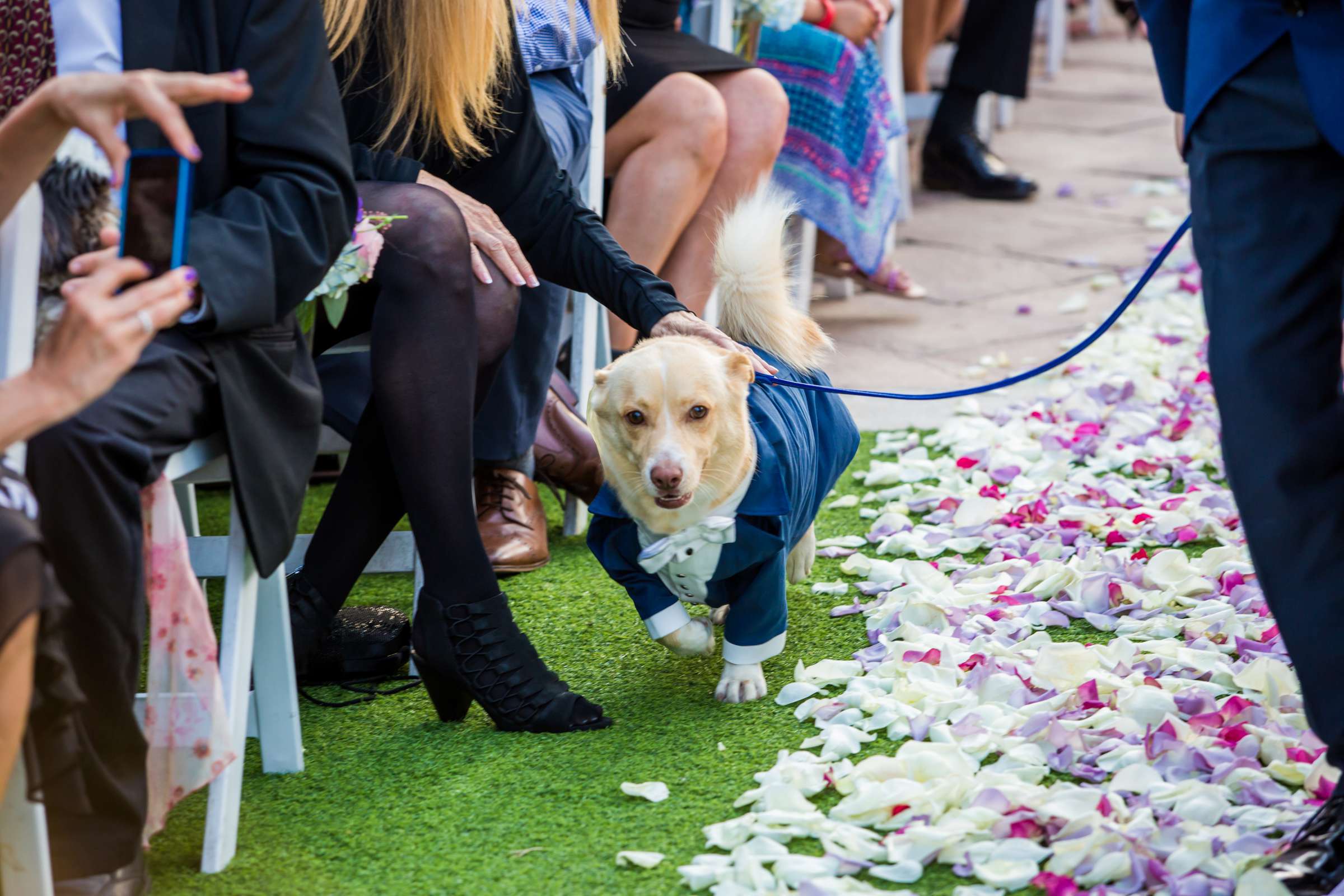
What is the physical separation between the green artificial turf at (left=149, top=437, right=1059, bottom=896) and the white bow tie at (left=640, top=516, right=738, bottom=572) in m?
0.24

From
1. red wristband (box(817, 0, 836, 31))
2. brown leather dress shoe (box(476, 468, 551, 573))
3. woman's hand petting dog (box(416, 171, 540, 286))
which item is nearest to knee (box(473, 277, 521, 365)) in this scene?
woman's hand petting dog (box(416, 171, 540, 286))

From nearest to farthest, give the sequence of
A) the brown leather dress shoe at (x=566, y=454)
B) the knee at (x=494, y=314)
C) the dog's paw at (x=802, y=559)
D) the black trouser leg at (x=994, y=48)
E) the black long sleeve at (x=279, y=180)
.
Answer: the black long sleeve at (x=279, y=180) → the knee at (x=494, y=314) → the dog's paw at (x=802, y=559) → the brown leather dress shoe at (x=566, y=454) → the black trouser leg at (x=994, y=48)

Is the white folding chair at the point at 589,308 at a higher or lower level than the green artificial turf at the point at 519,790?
higher

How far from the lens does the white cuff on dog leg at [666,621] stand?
213cm

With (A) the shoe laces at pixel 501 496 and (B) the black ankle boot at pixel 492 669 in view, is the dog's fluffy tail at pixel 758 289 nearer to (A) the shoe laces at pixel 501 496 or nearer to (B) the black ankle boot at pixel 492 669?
(A) the shoe laces at pixel 501 496

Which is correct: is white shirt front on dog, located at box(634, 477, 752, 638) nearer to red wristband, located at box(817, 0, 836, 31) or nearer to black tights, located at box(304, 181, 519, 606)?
Result: black tights, located at box(304, 181, 519, 606)

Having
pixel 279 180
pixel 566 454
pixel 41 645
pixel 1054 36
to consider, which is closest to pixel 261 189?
pixel 279 180

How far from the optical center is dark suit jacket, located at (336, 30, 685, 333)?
217cm

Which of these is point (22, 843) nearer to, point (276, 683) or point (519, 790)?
point (276, 683)

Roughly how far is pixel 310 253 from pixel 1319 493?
45.4 inches

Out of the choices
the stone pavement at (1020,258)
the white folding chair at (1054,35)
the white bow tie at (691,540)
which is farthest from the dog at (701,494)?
the white folding chair at (1054,35)

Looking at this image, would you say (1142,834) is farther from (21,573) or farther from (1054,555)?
(21,573)

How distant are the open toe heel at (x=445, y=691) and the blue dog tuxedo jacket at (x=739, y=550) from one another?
0.29m

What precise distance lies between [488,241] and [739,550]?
611mm
